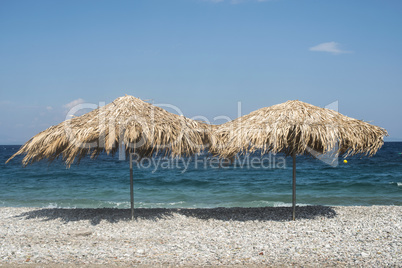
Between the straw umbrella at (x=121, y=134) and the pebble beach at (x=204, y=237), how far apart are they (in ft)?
4.19

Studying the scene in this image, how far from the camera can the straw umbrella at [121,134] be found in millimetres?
5648

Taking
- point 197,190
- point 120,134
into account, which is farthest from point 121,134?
point 197,190

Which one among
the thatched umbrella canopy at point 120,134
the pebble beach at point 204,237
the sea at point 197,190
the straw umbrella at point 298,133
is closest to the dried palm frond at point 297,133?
the straw umbrella at point 298,133

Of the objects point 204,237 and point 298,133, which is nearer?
point 204,237

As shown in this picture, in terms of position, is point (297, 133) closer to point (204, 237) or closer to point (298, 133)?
point (298, 133)

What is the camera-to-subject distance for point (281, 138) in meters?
5.88

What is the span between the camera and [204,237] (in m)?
5.43

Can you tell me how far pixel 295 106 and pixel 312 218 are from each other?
215 centimetres

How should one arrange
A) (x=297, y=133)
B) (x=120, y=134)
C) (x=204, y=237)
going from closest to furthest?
1. (x=204, y=237)
2. (x=120, y=134)
3. (x=297, y=133)

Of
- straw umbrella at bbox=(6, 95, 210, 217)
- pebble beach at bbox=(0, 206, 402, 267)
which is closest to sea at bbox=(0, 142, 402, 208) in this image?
pebble beach at bbox=(0, 206, 402, 267)

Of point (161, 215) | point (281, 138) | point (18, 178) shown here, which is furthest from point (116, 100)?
point (18, 178)

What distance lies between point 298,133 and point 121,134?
9.63 feet

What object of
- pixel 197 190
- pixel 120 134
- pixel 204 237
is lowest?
pixel 197 190

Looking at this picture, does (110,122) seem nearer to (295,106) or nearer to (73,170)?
(295,106)
